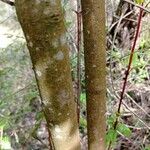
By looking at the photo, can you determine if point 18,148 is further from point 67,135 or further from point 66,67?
point 66,67

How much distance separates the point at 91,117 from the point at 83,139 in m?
1.08

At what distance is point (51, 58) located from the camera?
2.16ft

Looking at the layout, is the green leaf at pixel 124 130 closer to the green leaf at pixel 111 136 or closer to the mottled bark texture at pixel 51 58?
the green leaf at pixel 111 136

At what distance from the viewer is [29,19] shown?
62 centimetres

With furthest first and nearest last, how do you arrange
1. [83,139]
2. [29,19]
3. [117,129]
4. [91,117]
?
[83,139] < [117,129] < [91,117] < [29,19]

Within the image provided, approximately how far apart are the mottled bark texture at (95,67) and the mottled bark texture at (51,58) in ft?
0.37

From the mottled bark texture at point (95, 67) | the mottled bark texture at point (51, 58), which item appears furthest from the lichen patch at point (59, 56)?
the mottled bark texture at point (95, 67)

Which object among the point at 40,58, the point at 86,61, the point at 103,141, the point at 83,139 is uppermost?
the point at 40,58

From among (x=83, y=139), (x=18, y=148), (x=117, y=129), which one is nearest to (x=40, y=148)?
(x=18, y=148)

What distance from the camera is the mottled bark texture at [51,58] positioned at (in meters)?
0.61

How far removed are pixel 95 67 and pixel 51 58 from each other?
8.2 inches

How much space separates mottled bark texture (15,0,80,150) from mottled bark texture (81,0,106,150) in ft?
0.37

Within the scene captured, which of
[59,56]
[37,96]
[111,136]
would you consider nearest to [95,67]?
[59,56]

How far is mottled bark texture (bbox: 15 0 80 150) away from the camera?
613 mm
